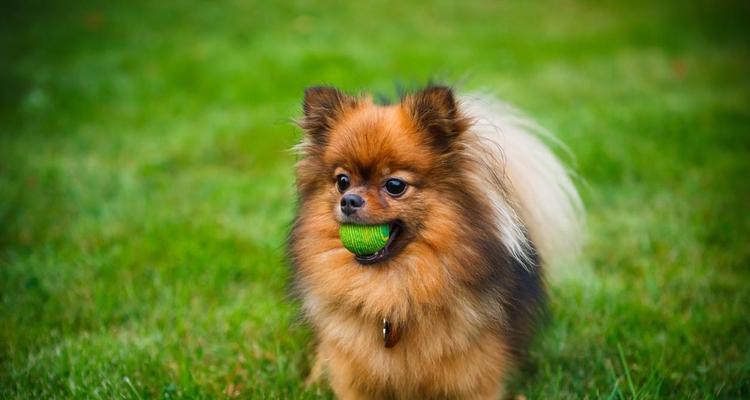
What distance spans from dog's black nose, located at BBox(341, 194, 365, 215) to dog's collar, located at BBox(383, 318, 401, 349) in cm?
46

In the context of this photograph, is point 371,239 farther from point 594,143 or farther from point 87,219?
point 594,143

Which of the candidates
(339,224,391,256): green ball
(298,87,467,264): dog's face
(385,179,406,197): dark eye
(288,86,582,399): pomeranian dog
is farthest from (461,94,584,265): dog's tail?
(339,224,391,256): green ball

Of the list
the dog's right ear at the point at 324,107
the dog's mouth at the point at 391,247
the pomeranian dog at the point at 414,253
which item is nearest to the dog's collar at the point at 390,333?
the pomeranian dog at the point at 414,253

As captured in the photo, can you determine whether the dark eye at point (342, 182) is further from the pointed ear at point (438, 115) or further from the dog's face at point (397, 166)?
the pointed ear at point (438, 115)

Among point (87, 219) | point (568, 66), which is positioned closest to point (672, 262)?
point (87, 219)

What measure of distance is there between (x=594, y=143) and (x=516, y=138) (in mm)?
3443

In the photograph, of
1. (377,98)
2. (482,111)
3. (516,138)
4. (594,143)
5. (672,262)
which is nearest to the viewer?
(482,111)

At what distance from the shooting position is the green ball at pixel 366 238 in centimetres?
247

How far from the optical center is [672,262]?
4.42 meters

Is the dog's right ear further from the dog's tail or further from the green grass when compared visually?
the green grass

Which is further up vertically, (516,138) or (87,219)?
(516,138)

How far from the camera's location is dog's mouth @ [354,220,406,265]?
8.21 ft

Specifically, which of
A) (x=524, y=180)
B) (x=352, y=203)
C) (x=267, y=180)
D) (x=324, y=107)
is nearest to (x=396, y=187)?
(x=352, y=203)

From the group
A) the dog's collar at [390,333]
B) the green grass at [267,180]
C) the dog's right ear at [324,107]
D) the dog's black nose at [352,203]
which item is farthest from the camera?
the green grass at [267,180]
